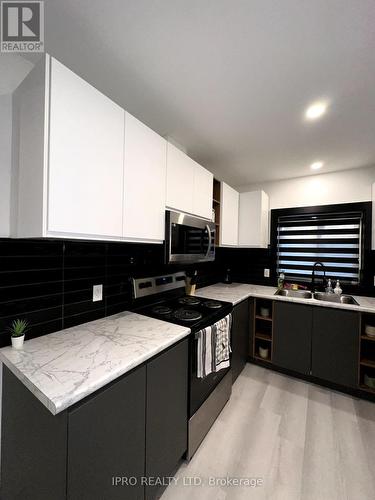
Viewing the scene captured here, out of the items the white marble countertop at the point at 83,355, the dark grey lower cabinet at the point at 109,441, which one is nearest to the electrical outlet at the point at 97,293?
the white marble countertop at the point at 83,355

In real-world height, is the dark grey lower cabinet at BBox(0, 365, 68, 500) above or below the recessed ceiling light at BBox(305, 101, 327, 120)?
below

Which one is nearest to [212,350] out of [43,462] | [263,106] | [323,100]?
[43,462]

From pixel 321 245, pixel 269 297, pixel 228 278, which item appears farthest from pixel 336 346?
pixel 228 278

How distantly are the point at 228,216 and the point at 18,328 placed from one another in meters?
2.21

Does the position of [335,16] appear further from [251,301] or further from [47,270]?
[251,301]

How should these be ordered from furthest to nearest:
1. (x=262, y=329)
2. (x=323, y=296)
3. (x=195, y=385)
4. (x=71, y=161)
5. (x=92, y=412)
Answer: (x=262, y=329), (x=323, y=296), (x=195, y=385), (x=71, y=161), (x=92, y=412)

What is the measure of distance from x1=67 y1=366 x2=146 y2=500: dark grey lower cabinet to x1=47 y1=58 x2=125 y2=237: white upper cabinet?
28.5 inches

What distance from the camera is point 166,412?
3.67ft

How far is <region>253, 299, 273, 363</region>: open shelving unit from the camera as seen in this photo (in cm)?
247

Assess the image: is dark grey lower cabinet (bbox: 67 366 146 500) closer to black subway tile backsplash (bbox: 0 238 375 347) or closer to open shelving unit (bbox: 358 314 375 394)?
black subway tile backsplash (bbox: 0 238 375 347)

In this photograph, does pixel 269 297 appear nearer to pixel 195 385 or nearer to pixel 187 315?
pixel 187 315

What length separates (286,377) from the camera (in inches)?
91.0

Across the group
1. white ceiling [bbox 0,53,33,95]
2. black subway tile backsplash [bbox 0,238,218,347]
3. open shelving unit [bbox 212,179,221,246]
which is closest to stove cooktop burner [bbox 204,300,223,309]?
black subway tile backsplash [bbox 0,238,218,347]

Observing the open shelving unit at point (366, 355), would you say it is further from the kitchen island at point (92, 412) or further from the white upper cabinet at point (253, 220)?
the kitchen island at point (92, 412)
